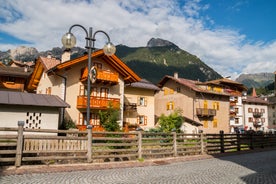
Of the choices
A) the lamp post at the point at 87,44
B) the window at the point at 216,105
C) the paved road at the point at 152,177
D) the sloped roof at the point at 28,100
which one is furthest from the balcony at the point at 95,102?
the window at the point at 216,105

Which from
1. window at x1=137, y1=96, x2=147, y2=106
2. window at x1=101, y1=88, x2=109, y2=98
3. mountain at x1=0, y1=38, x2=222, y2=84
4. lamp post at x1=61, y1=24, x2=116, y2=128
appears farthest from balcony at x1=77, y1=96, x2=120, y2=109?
mountain at x1=0, y1=38, x2=222, y2=84

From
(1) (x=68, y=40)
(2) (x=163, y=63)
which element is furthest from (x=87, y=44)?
(2) (x=163, y=63)

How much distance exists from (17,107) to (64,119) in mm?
6237

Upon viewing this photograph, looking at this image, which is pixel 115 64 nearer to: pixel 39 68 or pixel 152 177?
pixel 39 68

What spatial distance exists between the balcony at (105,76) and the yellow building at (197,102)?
18.4m

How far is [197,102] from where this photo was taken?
→ 4478cm

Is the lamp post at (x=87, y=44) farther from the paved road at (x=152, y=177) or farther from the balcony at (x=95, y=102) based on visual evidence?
the balcony at (x=95, y=102)

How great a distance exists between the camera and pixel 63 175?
8.49 meters

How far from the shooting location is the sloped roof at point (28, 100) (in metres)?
18.7

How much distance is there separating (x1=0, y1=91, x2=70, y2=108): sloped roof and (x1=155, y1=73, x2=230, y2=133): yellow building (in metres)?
26.0

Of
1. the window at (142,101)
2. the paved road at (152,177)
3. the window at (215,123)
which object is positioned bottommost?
the paved road at (152,177)

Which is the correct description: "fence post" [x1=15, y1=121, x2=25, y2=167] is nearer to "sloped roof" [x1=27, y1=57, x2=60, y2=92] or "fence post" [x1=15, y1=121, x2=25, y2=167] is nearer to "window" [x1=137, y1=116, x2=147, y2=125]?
"sloped roof" [x1=27, y1=57, x2=60, y2=92]

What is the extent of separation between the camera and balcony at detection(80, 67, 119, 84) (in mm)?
26172

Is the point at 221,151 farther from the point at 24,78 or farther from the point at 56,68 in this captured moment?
the point at 24,78
